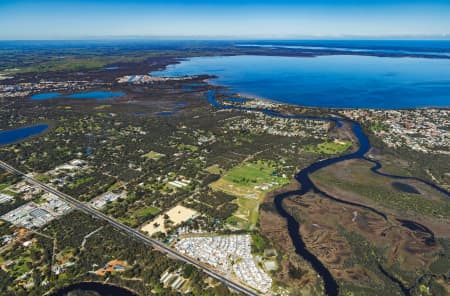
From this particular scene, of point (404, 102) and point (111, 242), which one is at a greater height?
point (404, 102)

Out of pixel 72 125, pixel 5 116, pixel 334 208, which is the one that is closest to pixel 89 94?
pixel 5 116

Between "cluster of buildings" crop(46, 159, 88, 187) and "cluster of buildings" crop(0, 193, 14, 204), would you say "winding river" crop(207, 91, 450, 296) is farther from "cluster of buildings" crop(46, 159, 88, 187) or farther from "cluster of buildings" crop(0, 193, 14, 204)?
"cluster of buildings" crop(0, 193, 14, 204)

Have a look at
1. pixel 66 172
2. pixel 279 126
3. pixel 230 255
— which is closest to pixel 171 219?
pixel 230 255

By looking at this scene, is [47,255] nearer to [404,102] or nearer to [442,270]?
[442,270]

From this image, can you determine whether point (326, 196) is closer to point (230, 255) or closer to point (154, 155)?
point (230, 255)

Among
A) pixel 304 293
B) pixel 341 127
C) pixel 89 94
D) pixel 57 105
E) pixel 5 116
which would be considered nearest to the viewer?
pixel 304 293

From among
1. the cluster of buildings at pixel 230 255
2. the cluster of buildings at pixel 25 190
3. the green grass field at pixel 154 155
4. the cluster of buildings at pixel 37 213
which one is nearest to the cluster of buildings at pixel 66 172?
the cluster of buildings at pixel 25 190

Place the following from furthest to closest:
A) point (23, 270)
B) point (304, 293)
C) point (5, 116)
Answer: point (5, 116), point (23, 270), point (304, 293)

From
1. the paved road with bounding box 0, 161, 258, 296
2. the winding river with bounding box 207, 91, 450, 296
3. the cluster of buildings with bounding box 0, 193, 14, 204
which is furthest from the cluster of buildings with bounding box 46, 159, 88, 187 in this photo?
the winding river with bounding box 207, 91, 450, 296
